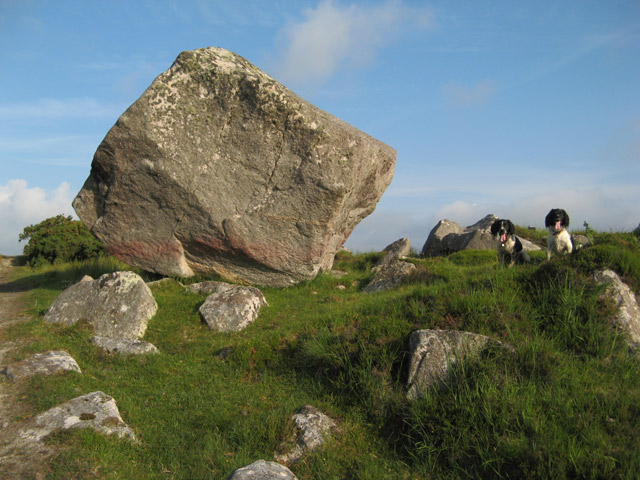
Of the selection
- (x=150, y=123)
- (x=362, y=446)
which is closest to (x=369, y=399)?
(x=362, y=446)

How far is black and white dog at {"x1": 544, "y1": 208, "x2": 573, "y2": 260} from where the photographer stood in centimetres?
1161

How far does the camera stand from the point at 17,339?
34.1ft

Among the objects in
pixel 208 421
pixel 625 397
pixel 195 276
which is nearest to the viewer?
pixel 625 397

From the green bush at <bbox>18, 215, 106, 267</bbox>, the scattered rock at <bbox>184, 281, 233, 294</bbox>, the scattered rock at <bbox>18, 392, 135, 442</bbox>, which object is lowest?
the scattered rock at <bbox>18, 392, 135, 442</bbox>

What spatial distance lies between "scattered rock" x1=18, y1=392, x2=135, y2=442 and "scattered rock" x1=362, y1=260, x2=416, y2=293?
8.20 metres

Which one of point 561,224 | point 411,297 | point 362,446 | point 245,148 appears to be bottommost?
point 362,446

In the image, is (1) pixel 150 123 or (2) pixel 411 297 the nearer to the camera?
(2) pixel 411 297

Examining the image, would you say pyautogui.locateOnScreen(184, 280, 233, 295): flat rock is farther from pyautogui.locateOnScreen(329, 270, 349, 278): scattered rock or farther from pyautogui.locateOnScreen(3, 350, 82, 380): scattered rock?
pyautogui.locateOnScreen(3, 350, 82, 380): scattered rock

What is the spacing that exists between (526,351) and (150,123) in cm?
1071

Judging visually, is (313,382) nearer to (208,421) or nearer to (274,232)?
(208,421)

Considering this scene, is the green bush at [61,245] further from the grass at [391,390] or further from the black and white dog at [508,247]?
the black and white dog at [508,247]

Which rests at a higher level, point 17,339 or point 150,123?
point 150,123

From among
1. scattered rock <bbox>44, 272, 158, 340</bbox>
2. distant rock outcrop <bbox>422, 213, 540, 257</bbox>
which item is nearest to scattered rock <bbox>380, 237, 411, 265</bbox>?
distant rock outcrop <bbox>422, 213, 540, 257</bbox>

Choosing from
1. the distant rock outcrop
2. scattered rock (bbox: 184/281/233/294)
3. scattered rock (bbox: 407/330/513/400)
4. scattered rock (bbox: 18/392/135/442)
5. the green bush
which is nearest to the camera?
scattered rock (bbox: 18/392/135/442)
